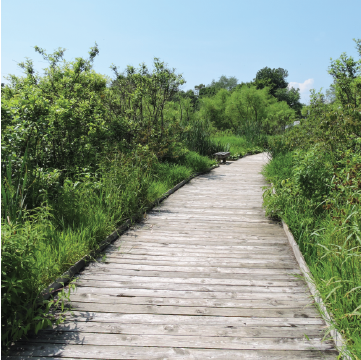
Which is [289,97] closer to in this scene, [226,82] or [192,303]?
[226,82]

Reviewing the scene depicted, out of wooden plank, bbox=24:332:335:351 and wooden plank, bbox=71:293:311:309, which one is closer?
wooden plank, bbox=24:332:335:351

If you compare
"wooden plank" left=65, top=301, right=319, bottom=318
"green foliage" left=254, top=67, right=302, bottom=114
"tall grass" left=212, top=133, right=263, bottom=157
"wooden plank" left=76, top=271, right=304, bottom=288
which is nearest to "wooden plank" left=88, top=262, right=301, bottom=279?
"wooden plank" left=76, top=271, right=304, bottom=288

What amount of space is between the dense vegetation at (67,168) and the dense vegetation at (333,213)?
2371 mm

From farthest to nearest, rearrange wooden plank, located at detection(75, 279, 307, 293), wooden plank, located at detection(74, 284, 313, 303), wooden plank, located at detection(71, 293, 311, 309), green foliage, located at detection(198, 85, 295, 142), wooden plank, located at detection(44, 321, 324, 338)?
green foliage, located at detection(198, 85, 295, 142) < wooden plank, located at detection(75, 279, 307, 293) < wooden plank, located at detection(74, 284, 313, 303) < wooden plank, located at detection(71, 293, 311, 309) < wooden plank, located at detection(44, 321, 324, 338)

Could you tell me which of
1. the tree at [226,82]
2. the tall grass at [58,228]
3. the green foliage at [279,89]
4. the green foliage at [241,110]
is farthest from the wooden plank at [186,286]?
the tree at [226,82]

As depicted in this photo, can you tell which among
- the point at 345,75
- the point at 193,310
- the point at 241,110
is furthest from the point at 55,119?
A: the point at 241,110

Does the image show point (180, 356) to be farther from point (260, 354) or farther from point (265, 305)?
point (265, 305)

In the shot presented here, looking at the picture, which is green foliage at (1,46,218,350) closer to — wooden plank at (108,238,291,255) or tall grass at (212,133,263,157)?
wooden plank at (108,238,291,255)

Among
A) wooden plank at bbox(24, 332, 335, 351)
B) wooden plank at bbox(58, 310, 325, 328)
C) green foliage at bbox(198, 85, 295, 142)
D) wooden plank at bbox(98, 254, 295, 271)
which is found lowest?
wooden plank at bbox(24, 332, 335, 351)

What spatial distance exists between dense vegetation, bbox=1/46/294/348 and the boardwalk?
354 millimetres

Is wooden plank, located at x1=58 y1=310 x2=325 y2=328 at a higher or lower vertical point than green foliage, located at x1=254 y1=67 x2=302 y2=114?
lower

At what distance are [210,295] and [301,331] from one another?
874 mm

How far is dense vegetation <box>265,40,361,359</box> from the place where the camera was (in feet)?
8.57

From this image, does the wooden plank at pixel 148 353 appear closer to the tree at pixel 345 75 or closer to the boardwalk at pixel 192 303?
the boardwalk at pixel 192 303
